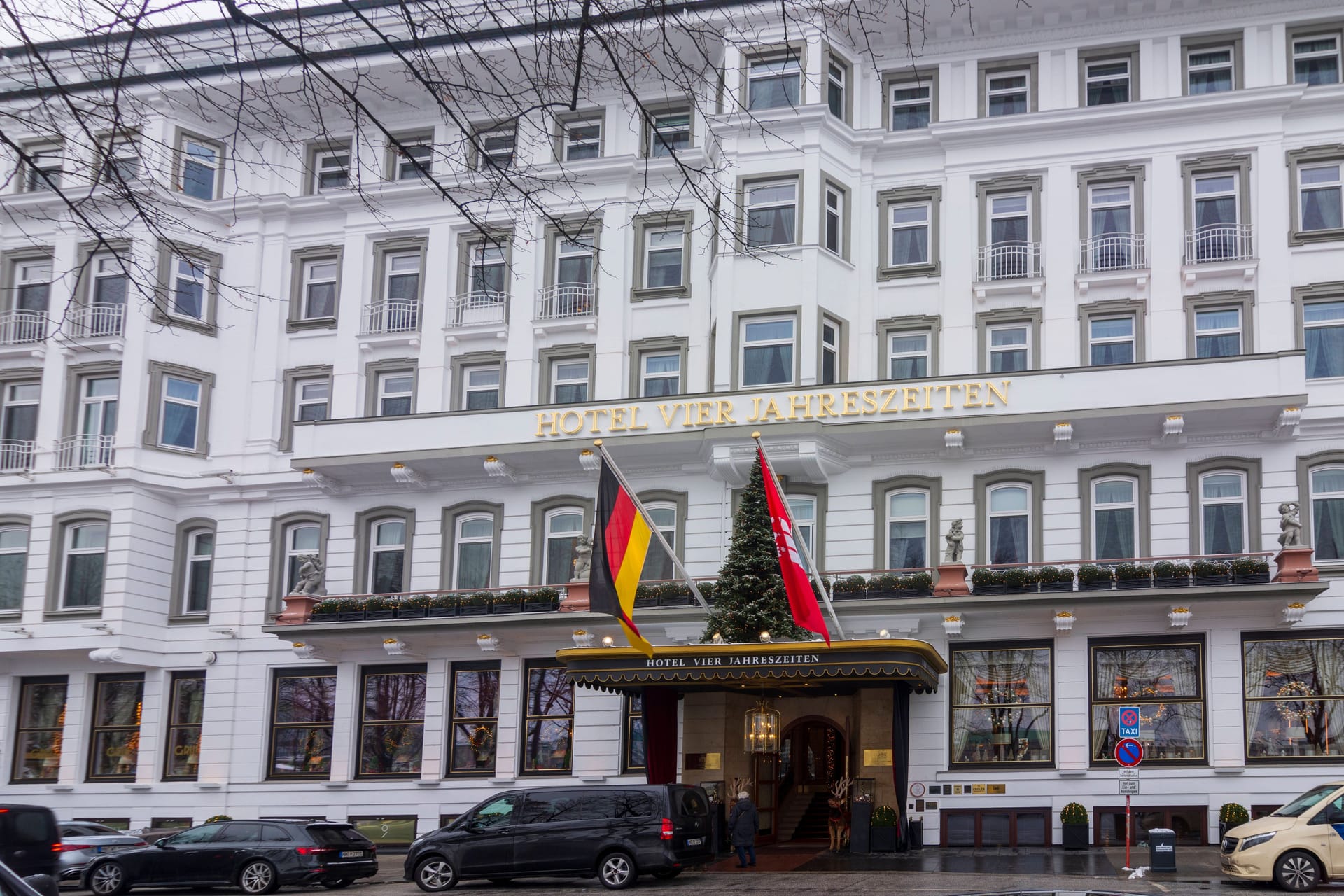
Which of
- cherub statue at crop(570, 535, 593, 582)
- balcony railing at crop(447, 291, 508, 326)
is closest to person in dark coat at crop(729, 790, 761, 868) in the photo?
cherub statue at crop(570, 535, 593, 582)

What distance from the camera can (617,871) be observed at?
24406 mm

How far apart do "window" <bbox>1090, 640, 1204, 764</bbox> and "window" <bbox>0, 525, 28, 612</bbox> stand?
86.7 ft

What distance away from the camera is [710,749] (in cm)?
3288

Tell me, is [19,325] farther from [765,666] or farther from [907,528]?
[907,528]

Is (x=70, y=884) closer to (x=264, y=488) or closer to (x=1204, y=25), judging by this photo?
(x=264, y=488)

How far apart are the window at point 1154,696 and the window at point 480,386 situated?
16224 mm

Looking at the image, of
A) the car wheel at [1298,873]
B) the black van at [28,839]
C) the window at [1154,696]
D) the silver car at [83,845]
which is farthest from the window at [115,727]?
the car wheel at [1298,873]

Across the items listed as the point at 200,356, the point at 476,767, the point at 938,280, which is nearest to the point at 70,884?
the point at 476,767

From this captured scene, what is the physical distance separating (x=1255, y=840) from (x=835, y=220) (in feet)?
59.8

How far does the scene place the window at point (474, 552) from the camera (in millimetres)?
36469

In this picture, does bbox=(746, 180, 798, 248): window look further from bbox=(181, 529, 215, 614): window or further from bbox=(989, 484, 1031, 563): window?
bbox=(181, 529, 215, 614): window

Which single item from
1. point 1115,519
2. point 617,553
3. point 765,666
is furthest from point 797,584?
point 1115,519

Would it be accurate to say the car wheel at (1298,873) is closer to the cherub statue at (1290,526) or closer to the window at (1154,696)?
the window at (1154,696)

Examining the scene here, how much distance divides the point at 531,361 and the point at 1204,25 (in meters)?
18.1
